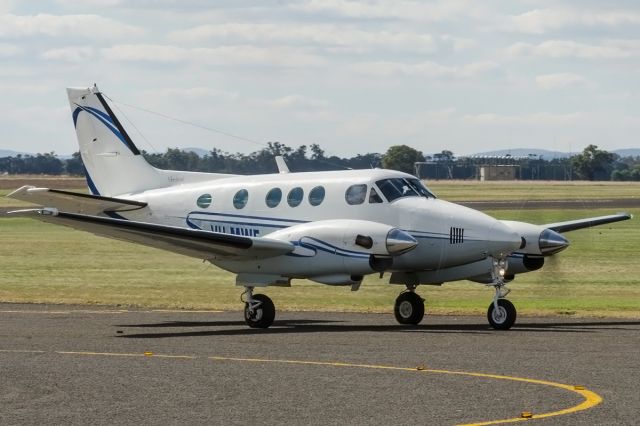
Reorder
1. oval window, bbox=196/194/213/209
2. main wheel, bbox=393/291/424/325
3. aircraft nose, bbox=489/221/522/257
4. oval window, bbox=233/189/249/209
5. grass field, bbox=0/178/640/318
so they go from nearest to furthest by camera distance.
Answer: aircraft nose, bbox=489/221/522/257 < main wheel, bbox=393/291/424/325 < oval window, bbox=233/189/249/209 < oval window, bbox=196/194/213/209 < grass field, bbox=0/178/640/318

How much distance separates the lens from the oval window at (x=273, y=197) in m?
27.3

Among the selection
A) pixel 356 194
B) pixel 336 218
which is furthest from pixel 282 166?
pixel 356 194

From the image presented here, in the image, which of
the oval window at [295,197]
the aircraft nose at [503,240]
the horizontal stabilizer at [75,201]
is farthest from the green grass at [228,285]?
the oval window at [295,197]

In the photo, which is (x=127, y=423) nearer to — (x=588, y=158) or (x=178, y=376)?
(x=178, y=376)

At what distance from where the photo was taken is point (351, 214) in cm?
2611

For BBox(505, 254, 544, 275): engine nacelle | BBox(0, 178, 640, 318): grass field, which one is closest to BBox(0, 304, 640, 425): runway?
BBox(505, 254, 544, 275): engine nacelle

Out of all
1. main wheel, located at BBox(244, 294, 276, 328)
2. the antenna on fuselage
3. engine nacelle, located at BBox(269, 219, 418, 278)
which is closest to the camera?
engine nacelle, located at BBox(269, 219, 418, 278)

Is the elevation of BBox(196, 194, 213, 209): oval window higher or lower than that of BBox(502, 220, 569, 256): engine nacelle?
higher

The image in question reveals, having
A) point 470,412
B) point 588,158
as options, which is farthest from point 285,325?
point 588,158

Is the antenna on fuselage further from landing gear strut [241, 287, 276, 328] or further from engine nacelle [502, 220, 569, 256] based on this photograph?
engine nacelle [502, 220, 569, 256]

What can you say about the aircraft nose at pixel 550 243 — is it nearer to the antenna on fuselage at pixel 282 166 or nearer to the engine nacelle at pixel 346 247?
the engine nacelle at pixel 346 247

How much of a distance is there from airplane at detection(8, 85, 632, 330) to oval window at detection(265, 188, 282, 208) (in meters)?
0.03

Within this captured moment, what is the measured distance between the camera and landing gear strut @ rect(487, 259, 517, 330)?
24234 mm

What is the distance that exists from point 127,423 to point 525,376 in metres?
6.08
